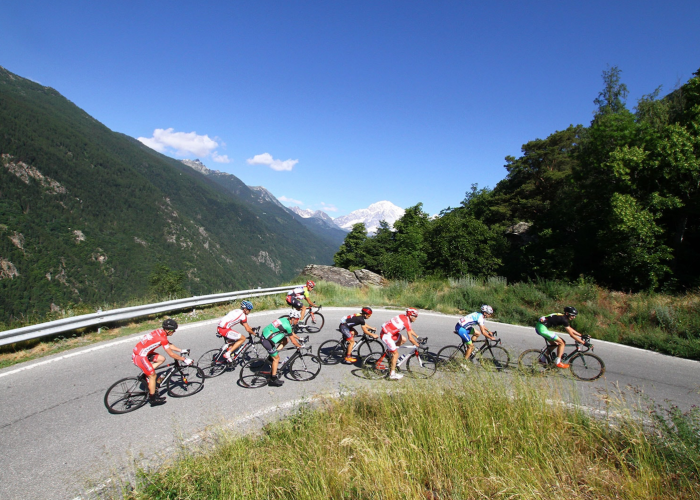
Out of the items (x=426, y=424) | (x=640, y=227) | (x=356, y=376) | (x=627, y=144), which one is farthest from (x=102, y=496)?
(x=627, y=144)

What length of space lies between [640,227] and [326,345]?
16970 mm

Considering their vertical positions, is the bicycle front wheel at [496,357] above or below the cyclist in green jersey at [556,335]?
below

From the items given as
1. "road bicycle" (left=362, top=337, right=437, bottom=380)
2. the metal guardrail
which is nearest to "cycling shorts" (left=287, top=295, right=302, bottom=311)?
"road bicycle" (left=362, top=337, right=437, bottom=380)

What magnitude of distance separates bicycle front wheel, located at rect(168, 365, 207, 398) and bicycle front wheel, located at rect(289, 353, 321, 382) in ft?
6.03

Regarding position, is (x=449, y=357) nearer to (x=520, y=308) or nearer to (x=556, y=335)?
(x=556, y=335)

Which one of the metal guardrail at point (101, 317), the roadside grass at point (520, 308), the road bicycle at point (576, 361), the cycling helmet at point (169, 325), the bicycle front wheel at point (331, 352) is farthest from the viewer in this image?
the roadside grass at point (520, 308)

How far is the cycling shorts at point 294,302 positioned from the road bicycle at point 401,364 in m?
3.69

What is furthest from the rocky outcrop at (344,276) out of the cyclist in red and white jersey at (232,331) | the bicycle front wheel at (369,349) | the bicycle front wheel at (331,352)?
the cyclist in red and white jersey at (232,331)

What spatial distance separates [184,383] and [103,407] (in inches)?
51.9

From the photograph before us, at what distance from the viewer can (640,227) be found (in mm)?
16250

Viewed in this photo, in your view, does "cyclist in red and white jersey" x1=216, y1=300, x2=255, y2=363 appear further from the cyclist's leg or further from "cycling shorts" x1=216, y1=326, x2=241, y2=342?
the cyclist's leg

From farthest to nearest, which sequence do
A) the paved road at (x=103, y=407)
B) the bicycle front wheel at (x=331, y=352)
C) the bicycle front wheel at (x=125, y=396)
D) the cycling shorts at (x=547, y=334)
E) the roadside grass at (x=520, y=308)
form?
the roadside grass at (x=520, y=308)
the bicycle front wheel at (x=331, y=352)
the cycling shorts at (x=547, y=334)
the bicycle front wheel at (x=125, y=396)
the paved road at (x=103, y=407)

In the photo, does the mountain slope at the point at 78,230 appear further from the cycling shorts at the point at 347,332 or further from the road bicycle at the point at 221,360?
the cycling shorts at the point at 347,332

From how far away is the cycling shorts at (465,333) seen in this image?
759 centimetres
